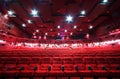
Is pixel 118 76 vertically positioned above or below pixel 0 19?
below

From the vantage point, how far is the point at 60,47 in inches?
341

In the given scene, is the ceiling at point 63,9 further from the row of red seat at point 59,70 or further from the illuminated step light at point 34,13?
the row of red seat at point 59,70

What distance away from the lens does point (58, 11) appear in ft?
31.4

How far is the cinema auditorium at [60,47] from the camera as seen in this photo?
8.39 feet

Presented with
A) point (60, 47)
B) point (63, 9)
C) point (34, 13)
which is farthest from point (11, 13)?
point (60, 47)

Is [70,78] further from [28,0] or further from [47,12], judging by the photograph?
[47,12]

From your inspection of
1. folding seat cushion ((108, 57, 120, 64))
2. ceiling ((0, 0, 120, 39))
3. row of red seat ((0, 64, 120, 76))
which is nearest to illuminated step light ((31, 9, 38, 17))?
ceiling ((0, 0, 120, 39))

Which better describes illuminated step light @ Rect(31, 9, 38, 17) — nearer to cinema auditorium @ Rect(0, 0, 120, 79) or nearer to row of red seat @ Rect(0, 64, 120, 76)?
cinema auditorium @ Rect(0, 0, 120, 79)

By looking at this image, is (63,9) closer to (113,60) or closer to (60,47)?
(60,47)

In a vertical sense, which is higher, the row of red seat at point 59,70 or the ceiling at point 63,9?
the ceiling at point 63,9

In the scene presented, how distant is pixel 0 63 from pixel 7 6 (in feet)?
22.3

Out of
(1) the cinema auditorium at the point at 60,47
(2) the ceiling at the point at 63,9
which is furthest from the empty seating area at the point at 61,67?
(2) the ceiling at the point at 63,9

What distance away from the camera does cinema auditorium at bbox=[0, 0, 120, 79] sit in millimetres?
2559

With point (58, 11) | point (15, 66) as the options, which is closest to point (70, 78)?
point (15, 66)
